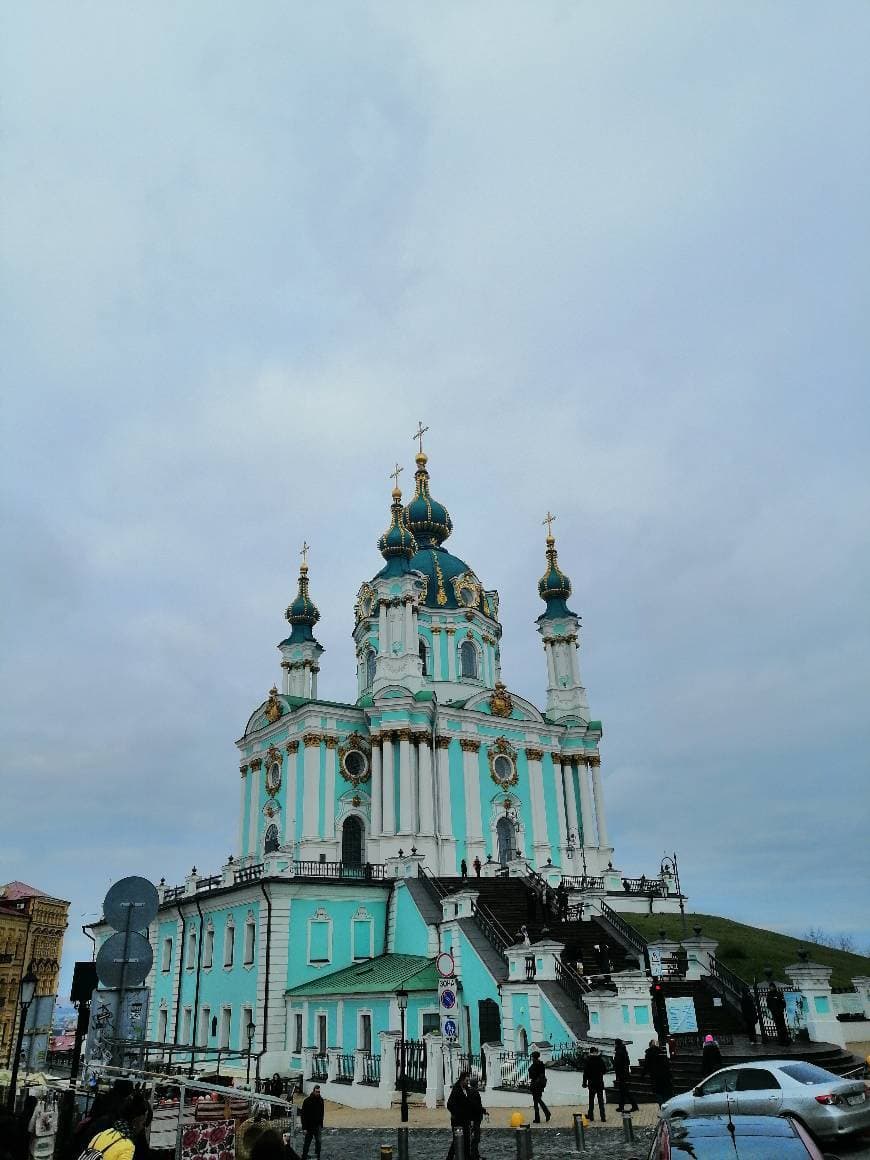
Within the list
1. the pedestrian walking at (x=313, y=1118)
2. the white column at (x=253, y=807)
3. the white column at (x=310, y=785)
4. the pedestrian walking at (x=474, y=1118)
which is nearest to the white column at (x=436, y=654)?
the white column at (x=310, y=785)

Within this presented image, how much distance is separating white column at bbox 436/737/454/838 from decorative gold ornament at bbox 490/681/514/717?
12.1ft

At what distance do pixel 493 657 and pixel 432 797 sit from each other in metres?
11.8

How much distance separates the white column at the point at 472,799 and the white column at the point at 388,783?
405 cm

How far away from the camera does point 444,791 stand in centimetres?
4516

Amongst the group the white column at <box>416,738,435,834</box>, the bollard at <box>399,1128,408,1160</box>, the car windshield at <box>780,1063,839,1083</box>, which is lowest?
the bollard at <box>399,1128,408,1160</box>

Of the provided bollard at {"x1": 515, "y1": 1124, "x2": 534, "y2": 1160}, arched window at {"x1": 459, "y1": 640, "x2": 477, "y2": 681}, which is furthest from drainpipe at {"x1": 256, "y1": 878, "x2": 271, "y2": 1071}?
arched window at {"x1": 459, "y1": 640, "x2": 477, "y2": 681}

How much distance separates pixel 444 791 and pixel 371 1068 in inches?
822

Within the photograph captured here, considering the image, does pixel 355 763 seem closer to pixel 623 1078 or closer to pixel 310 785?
pixel 310 785

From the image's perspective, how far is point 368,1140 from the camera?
18203 mm

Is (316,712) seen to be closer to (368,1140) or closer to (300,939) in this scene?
(300,939)

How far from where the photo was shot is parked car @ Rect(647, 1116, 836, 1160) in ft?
23.7

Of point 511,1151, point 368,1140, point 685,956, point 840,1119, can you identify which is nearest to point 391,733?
point 685,956

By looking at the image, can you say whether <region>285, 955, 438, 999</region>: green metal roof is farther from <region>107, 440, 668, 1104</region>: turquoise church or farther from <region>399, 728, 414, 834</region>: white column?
<region>399, 728, 414, 834</region>: white column

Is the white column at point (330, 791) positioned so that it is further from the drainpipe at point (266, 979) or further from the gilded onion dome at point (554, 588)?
A: the gilded onion dome at point (554, 588)
